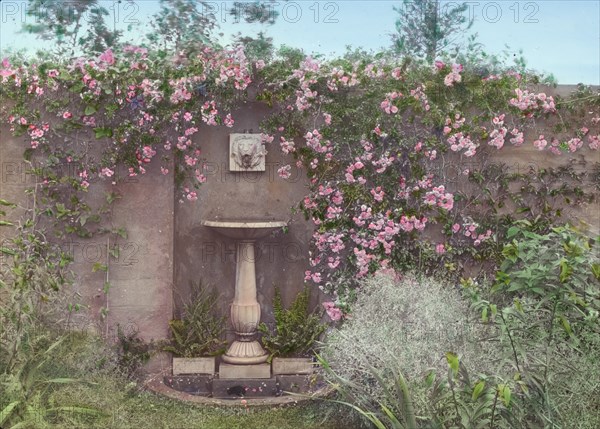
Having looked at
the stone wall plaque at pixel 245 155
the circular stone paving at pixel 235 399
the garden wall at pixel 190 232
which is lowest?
the circular stone paving at pixel 235 399

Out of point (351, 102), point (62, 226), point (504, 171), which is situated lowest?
point (62, 226)

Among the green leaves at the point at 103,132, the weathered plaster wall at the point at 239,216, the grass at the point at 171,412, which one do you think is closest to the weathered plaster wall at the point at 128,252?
the weathered plaster wall at the point at 239,216

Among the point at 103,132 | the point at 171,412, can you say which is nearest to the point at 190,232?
the point at 103,132

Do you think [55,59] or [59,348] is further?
[55,59]

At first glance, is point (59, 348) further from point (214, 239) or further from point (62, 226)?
point (214, 239)

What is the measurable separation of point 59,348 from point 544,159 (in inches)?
159

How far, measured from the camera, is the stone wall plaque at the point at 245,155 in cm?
630

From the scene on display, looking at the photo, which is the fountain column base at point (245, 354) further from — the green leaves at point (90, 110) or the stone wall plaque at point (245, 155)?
the green leaves at point (90, 110)

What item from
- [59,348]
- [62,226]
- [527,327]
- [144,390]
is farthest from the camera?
[62,226]

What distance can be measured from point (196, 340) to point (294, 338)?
2.56ft

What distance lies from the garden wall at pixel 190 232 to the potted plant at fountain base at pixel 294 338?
26cm

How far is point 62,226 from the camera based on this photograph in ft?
20.2

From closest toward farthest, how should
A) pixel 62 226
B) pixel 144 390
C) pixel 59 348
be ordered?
pixel 59 348, pixel 144 390, pixel 62 226

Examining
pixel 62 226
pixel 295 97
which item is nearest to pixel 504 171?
pixel 295 97
